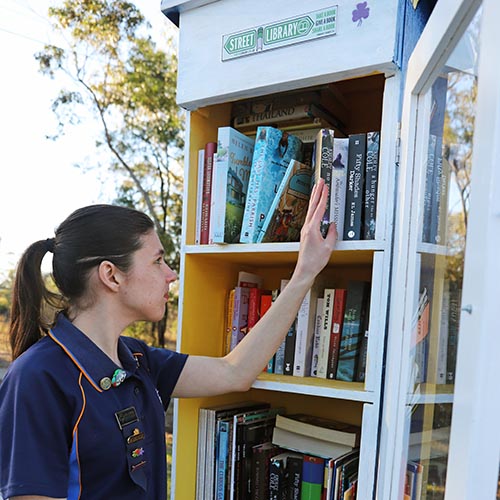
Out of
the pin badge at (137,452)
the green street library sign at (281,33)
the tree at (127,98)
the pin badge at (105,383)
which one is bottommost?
the pin badge at (137,452)

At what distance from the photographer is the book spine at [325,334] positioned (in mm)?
1371

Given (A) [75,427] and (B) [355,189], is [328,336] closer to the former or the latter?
(B) [355,189]

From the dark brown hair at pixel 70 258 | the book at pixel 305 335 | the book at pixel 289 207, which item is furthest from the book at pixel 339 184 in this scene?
the dark brown hair at pixel 70 258

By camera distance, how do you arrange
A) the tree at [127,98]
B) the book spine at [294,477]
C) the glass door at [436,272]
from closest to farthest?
the glass door at [436,272] → the book spine at [294,477] → the tree at [127,98]

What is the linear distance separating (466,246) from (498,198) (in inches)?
3.3

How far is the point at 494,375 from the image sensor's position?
585mm

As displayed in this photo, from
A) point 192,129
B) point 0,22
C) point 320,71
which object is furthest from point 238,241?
point 0,22

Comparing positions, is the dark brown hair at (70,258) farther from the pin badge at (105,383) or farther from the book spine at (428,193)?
the book spine at (428,193)

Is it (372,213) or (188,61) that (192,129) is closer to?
(188,61)

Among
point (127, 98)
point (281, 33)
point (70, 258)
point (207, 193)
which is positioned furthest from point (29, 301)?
point (127, 98)

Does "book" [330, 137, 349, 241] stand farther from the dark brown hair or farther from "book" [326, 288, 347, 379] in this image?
the dark brown hair

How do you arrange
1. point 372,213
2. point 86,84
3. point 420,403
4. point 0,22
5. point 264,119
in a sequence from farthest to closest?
1. point 86,84
2. point 0,22
3. point 264,119
4. point 372,213
5. point 420,403

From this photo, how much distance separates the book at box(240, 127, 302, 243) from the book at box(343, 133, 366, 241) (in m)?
0.21

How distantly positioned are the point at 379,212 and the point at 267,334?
41 cm
